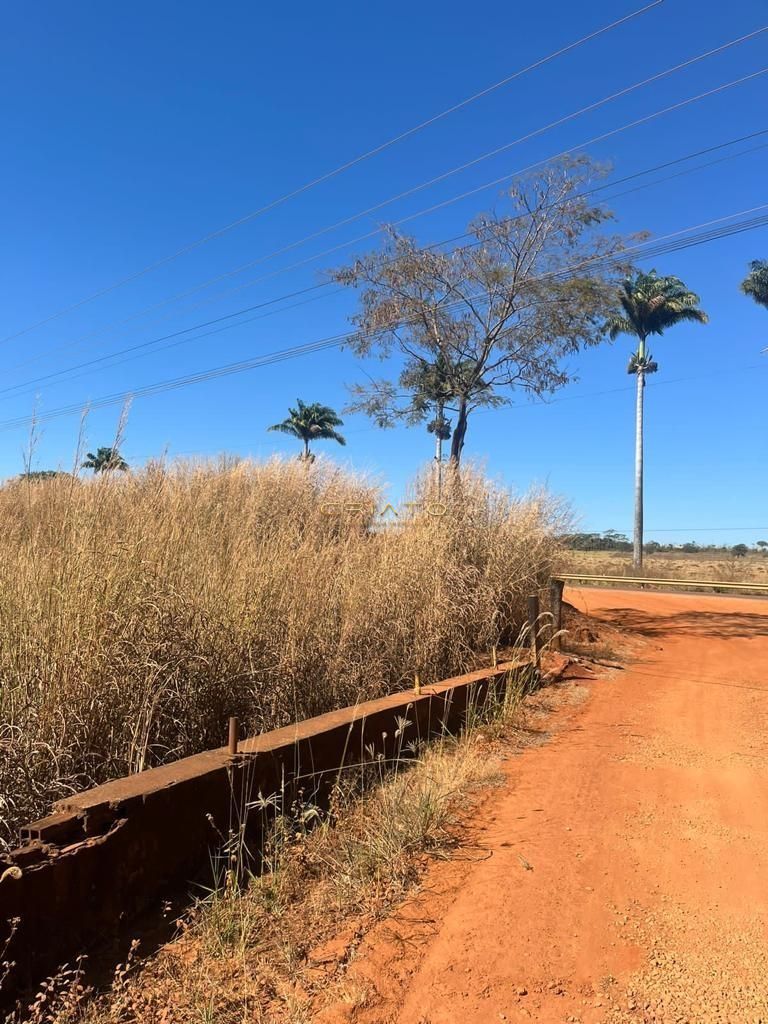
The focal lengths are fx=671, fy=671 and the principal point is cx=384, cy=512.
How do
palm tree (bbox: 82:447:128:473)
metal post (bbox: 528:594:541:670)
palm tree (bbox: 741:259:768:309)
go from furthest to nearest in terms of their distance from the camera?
palm tree (bbox: 741:259:768:309) → metal post (bbox: 528:594:541:670) → palm tree (bbox: 82:447:128:473)

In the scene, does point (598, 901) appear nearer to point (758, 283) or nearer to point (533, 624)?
point (533, 624)

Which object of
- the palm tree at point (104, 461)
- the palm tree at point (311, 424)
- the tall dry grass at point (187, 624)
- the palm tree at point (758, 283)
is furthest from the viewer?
the palm tree at point (311, 424)

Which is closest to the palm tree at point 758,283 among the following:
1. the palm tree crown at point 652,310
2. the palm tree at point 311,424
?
the palm tree crown at point 652,310

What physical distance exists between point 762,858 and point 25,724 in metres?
3.51

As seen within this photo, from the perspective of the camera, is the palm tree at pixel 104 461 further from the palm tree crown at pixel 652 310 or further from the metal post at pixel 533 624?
the palm tree crown at pixel 652 310

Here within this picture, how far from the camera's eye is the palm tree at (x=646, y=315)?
32.8 metres

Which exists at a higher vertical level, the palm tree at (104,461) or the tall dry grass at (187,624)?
the palm tree at (104,461)

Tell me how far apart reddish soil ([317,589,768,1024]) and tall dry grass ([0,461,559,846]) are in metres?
1.34

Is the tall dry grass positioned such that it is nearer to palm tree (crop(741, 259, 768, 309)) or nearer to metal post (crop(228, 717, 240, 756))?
metal post (crop(228, 717, 240, 756))

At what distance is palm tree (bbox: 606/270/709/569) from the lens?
1289 inches


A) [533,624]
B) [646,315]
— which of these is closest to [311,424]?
[646,315]

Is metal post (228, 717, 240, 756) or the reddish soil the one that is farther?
metal post (228, 717, 240, 756)

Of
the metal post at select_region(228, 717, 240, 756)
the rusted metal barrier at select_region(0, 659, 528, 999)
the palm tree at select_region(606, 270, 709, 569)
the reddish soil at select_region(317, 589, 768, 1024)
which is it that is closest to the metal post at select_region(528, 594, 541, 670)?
the reddish soil at select_region(317, 589, 768, 1024)

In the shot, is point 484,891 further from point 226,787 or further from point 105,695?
point 105,695
